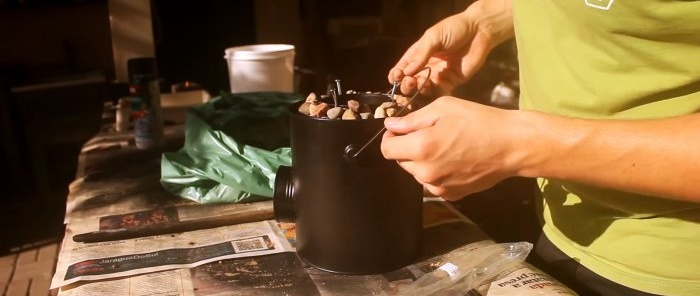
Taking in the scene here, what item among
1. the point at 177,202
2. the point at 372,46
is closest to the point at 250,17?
the point at 372,46

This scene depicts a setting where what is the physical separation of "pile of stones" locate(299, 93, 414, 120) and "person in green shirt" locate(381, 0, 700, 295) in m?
0.06

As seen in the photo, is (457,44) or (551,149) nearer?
(551,149)

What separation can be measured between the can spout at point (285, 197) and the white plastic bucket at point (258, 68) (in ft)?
2.54

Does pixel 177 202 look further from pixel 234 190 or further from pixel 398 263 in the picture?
pixel 398 263

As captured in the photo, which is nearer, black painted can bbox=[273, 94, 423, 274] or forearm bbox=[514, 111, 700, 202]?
forearm bbox=[514, 111, 700, 202]

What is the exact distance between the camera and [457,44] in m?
1.01

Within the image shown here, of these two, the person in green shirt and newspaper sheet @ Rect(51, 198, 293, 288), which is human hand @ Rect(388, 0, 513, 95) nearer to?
the person in green shirt

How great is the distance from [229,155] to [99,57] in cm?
339

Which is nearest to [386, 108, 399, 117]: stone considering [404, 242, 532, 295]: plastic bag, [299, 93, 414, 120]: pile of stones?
[299, 93, 414, 120]: pile of stones

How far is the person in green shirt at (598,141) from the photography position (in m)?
0.61

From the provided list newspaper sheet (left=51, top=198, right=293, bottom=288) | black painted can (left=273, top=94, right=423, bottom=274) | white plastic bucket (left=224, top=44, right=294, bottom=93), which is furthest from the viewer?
white plastic bucket (left=224, top=44, right=294, bottom=93)

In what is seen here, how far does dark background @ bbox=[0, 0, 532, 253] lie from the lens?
316cm

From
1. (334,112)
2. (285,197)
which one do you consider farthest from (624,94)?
(285,197)

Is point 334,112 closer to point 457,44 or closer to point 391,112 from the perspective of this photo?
point 391,112
